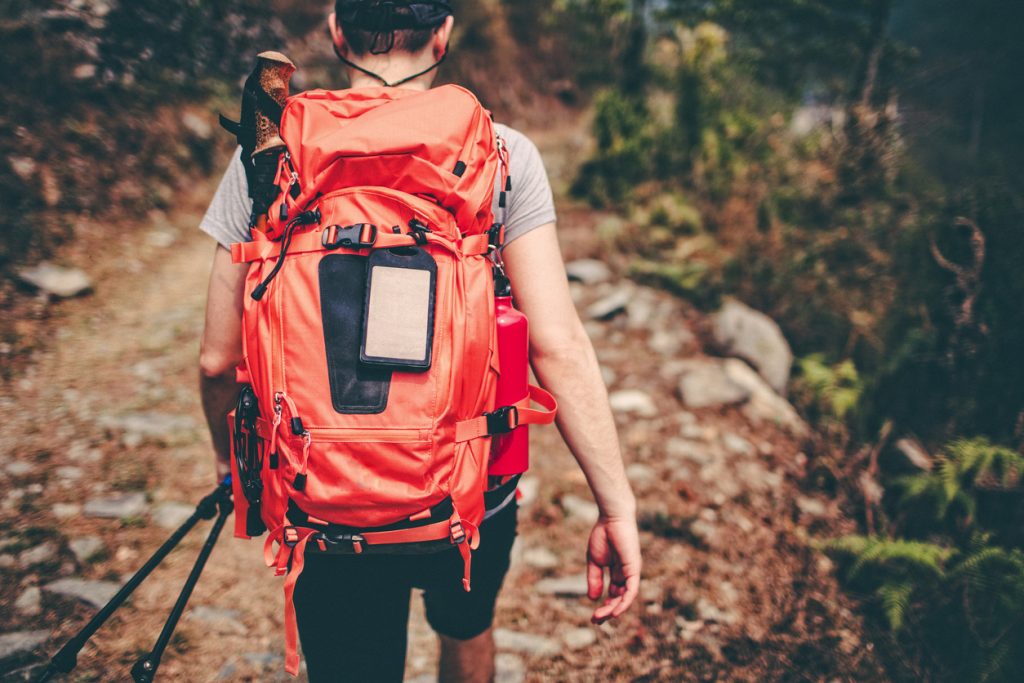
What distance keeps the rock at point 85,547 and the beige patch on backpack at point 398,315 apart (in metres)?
2.69

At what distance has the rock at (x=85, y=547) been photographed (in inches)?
107

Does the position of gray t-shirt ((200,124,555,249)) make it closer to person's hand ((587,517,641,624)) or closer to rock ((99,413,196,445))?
person's hand ((587,517,641,624))

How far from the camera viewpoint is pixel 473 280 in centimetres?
122

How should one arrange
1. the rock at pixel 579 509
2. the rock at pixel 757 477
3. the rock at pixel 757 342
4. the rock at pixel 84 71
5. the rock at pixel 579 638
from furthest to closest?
the rock at pixel 84 71
the rock at pixel 757 342
the rock at pixel 757 477
the rock at pixel 579 509
the rock at pixel 579 638

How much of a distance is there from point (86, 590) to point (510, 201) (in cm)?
279

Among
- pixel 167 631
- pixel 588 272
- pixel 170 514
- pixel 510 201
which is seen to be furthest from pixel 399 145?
pixel 588 272

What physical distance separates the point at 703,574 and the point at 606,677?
2.87 feet

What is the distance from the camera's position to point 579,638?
8.98 ft

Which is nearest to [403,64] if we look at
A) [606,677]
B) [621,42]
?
[606,677]

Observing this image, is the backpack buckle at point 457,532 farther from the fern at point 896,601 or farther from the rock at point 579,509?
the fern at point 896,601

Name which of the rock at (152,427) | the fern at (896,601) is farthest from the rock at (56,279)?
the fern at (896,601)

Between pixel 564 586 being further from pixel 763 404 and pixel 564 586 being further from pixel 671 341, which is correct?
pixel 671 341

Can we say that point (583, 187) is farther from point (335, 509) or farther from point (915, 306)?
point (335, 509)

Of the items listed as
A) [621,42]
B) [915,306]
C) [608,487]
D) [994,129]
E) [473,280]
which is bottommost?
[608,487]
